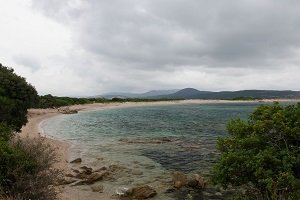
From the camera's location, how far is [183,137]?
5231cm

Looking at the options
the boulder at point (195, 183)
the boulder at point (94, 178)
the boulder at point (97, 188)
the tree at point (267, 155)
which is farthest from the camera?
the boulder at point (94, 178)

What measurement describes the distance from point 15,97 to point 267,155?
3093 centimetres

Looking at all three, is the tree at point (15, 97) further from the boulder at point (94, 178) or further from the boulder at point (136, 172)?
the boulder at point (136, 172)

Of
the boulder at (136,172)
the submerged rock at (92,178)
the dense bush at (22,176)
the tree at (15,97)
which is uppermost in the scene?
the tree at (15,97)

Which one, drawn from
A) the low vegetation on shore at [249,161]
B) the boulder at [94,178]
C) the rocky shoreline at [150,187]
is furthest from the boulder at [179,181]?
the low vegetation on shore at [249,161]

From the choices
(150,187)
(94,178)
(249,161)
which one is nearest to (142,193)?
(150,187)

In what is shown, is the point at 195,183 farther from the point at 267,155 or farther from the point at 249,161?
the point at 267,155

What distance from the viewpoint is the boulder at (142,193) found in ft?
72.2

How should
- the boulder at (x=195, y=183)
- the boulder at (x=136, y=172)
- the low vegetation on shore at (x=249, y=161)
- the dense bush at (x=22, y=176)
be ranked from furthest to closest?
the boulder at (x=136, y=172)
the boulder at (x=195, y=183)
the dense bush at (x=22, y=176)
the low vegetation on shore at (x=249, y=161)

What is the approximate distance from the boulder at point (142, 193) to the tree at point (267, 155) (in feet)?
23.5

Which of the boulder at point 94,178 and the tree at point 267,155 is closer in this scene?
the tree at point 267,155

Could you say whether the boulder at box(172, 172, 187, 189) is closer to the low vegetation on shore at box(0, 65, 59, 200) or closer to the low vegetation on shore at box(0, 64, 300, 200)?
the low vegetation on shore at box(0, 64, 300, 200)

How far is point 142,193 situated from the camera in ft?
72.7

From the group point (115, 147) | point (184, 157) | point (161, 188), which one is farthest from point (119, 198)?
point (115, 147)
